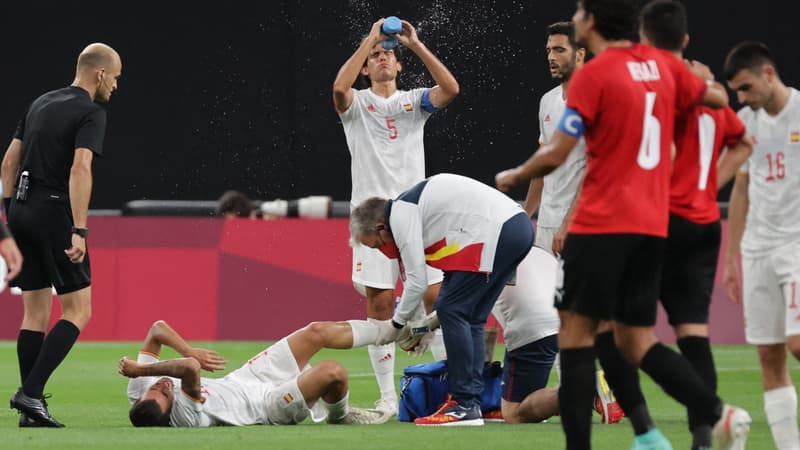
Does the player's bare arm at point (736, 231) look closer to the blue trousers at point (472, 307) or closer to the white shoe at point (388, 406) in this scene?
the blue trousers at point (472, 307)

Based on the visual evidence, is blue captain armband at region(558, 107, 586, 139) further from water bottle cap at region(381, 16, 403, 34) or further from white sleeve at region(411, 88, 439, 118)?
white sleeve at region(411, 88, 439, 118)

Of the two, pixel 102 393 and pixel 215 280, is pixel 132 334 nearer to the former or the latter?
pixel 215 280

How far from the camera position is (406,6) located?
14.5m

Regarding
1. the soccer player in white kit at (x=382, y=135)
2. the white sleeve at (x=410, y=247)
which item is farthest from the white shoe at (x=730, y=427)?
the soccer player in white kit at (x=382, y=135)

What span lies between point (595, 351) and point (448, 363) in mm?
2086

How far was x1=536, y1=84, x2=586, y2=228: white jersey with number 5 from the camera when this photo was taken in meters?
8.17

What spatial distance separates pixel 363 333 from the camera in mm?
7594

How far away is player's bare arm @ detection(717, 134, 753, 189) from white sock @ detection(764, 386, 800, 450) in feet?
3.39

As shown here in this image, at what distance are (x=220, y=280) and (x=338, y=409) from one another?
267 inches

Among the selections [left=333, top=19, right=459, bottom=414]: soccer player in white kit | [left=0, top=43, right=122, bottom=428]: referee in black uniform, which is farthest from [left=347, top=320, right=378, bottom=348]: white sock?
[left=0, top=43, right=122, bottom=428]: referee in black uniform

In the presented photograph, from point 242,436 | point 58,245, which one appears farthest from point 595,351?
point 58,245

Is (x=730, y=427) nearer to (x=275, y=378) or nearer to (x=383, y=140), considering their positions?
(x=275, y=378)

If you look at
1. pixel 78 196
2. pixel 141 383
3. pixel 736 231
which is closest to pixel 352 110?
pixel 78 196

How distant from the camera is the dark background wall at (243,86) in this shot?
15.6 m
